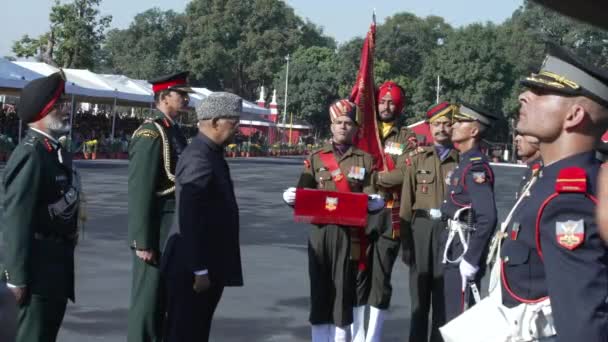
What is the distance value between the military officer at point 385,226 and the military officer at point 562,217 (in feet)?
12.4

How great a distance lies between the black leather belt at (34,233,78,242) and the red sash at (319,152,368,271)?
2.18 meters

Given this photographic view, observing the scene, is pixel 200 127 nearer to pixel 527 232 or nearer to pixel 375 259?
pixel 375 259

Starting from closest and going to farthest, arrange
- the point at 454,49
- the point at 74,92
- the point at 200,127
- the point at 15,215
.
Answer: the point at 15,215 → the point at 200,127 → the point at 74,92 → the point at 454,49

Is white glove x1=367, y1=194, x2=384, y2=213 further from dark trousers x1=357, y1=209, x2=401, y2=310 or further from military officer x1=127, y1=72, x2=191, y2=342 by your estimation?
military officer x1=127, y1=72, x2=191, y2=342

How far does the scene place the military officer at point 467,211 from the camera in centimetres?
608

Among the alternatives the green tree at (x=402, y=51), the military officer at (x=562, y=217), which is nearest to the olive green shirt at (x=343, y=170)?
the military officer at (x=562, y=217)

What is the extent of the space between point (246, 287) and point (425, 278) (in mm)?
2990

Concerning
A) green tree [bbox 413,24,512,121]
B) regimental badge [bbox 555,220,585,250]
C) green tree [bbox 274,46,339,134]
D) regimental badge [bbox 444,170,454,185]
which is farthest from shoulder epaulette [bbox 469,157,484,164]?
green tree [bbox 274,46,339,134]

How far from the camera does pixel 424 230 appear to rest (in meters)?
7.08

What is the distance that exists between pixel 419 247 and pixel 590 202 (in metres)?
4.23

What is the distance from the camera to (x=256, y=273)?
10.6 m

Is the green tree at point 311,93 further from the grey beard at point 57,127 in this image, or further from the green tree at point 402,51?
the grey beard at point 57,127

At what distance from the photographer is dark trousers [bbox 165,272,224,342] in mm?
5312

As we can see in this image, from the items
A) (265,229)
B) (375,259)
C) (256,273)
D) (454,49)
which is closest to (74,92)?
(265,229)
